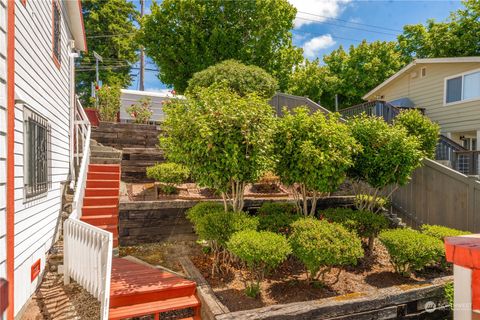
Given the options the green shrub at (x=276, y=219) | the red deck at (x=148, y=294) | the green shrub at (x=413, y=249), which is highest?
the green shrub at (x=276, y=219)

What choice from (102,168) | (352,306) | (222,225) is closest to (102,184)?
(102,168)

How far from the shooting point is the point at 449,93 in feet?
39.5

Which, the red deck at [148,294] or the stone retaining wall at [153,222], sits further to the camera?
the stone retaining wall at [153,222]

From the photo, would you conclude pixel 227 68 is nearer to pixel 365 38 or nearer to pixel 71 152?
pixel 71 152

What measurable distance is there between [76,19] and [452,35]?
21.3 m

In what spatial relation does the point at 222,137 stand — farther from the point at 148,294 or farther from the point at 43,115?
the point at 43,115

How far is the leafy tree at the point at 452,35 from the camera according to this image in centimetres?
1759

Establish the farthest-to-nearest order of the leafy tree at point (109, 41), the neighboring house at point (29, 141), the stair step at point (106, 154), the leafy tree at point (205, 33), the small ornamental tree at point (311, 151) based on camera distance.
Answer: the leafy tree at point (109, 41), the leafy tree at point (205, 33), the stair step at point (106, 154), the small ornamental tree at point (311, 151), the neighboring house at point (29, 141)

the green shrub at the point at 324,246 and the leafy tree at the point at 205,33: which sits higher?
the leafy tree at the point at 205,33

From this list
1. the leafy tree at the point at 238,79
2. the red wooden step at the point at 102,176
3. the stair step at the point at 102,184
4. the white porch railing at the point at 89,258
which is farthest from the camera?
the leafy tree at the point at 238,79

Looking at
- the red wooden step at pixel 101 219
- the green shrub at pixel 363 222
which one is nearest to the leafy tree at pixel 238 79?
the red wooden step at pixel 101 219

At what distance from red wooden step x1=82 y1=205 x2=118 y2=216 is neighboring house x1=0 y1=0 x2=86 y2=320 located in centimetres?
49

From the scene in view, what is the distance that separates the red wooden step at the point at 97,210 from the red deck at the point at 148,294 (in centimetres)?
195

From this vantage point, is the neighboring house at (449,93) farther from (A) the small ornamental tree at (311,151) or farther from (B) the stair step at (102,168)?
(B) the stair step at (102,168)
